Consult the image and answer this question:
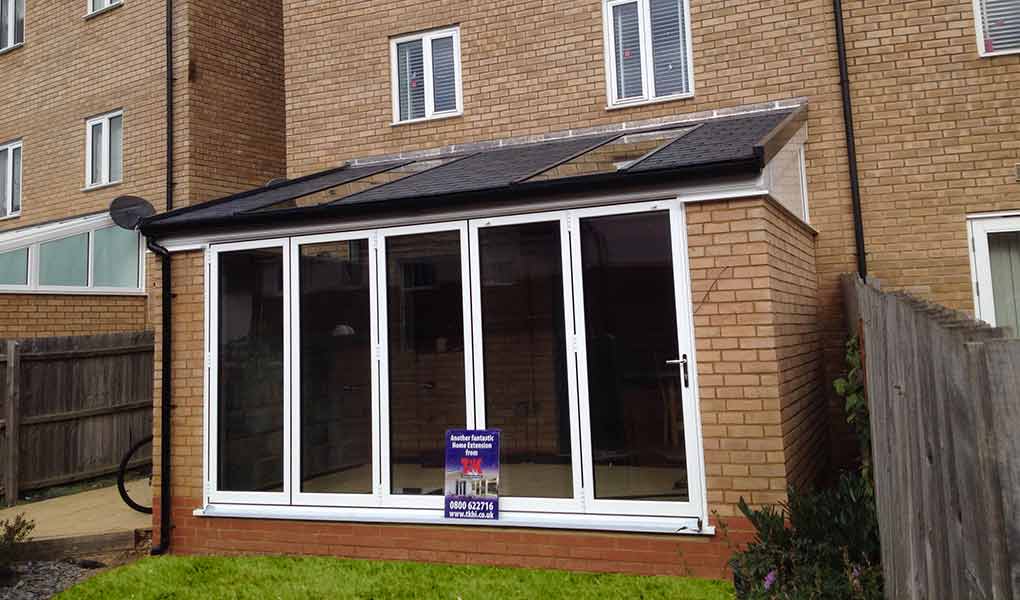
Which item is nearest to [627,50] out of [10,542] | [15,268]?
[10,542]

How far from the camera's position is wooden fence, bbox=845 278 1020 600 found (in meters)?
1.62

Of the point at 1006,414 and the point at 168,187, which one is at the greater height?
the point at 168,187

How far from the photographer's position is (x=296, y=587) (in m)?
5.11

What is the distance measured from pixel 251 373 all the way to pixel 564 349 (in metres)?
2.76

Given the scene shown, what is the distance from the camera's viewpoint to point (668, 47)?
7.97 meters

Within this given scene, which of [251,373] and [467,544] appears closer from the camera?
[467,544]

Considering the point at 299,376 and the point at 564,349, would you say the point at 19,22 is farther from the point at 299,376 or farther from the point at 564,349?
the point at 564,349

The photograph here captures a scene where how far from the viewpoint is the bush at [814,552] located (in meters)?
3.86

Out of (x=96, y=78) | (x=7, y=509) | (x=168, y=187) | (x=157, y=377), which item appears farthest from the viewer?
(x=96, y=78)

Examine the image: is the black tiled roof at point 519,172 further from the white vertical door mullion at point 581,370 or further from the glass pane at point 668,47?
the glass pane at point 668,47

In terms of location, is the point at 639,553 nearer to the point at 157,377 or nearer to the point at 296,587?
the point at 296,587

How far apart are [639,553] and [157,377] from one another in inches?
170

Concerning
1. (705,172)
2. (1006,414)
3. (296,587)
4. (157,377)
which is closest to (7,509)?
(157,377)

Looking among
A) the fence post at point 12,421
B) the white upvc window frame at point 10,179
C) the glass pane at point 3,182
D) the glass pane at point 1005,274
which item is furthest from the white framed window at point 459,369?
the glass pane at point 3,182
